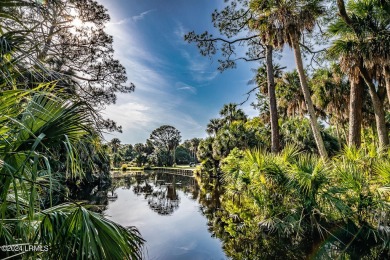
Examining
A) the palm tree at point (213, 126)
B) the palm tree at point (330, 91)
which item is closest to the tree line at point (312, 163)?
the palm tree at point (330, 91)

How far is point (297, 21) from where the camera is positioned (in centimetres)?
1027

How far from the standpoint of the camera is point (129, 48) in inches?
490

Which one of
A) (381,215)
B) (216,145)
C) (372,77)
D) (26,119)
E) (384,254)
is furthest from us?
(216,145)

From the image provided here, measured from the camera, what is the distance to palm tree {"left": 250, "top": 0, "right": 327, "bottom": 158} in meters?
10.3

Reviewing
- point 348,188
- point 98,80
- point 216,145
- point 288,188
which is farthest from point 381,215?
point 216,145

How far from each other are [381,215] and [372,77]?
377 inches

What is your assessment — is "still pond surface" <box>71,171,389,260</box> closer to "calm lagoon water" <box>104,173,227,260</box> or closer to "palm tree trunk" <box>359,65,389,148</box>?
"calm lagoon water" <box>104,173,227,260</box>

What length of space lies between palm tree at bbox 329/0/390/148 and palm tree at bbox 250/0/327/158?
128cm

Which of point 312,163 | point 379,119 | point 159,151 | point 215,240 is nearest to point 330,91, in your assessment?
point 379,119

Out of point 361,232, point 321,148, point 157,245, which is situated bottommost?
point 157,245

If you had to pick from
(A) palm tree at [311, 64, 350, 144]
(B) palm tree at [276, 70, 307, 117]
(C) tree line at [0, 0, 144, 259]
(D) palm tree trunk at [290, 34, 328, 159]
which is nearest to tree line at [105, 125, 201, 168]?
(B) palm tree at [276, 70, 307, 117]

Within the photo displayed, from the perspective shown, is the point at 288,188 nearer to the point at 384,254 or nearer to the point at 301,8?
the point at 384,254

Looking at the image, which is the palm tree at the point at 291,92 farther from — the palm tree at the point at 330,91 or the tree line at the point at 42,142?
the tree line at the point at 42,142

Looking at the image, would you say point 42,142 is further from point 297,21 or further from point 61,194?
point 297,21
